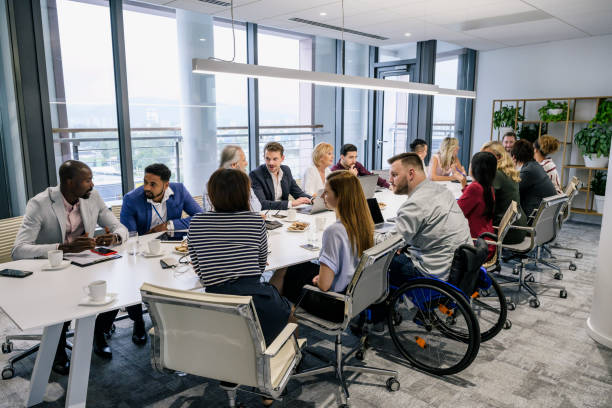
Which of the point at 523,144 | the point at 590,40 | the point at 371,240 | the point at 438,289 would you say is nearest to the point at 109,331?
the point at 371,240

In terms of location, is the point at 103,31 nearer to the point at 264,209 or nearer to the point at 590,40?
the point at 264,209

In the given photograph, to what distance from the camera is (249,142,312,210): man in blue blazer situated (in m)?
4.24

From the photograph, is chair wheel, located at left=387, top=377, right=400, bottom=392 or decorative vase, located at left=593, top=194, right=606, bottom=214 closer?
chair wheel, located at left=387, top=377, right=400, bottom=392

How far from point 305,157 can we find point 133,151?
8.87 feet

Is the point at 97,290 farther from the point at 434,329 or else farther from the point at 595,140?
the point at 595,140

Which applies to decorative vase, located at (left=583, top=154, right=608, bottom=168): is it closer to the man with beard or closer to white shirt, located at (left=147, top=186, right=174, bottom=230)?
white shirt, located at (left=147, top=186, right=174, bottom=230)

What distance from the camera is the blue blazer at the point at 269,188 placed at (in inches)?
167

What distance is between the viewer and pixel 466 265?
8.56 feet

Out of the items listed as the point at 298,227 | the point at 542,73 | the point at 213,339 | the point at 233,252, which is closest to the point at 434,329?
the point at 298,227

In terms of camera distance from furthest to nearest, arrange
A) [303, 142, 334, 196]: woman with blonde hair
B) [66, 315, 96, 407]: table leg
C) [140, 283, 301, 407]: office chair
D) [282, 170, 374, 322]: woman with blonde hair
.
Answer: [303, 142, 334, 196]: woman with blonde hair, [282, 170, 374, 322]: woman with blonde hair, [66, 315, 96, 407]: table leg, [140, 283, 301, 407]: office chair

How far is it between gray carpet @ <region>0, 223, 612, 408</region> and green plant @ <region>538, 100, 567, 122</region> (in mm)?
4634

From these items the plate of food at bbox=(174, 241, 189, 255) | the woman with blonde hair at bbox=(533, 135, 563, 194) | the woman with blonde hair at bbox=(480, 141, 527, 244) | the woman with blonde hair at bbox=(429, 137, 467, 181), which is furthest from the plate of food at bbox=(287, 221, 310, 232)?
the woman with blonde hair at bbox=(533, 135, 563, 194)

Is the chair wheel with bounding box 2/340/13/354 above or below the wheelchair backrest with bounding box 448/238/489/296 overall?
below

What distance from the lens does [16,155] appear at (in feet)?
14.2
